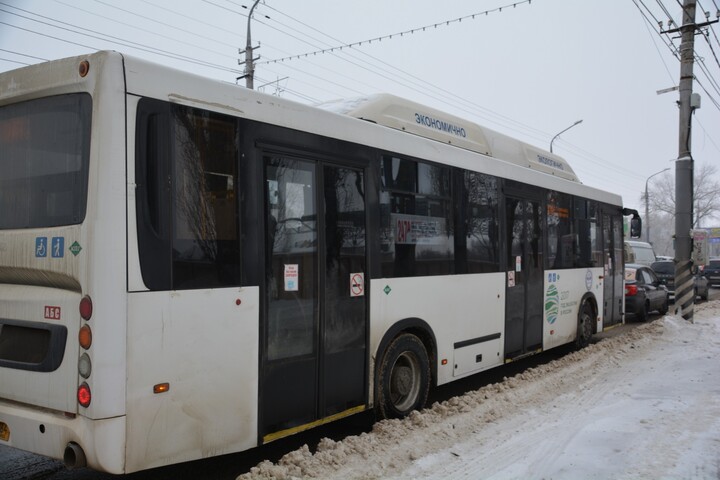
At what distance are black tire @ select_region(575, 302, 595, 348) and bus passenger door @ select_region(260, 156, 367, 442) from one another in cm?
659

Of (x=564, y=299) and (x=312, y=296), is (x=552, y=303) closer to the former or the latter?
(x=564, y=299)

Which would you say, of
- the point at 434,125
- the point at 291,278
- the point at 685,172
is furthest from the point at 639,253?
the point at 291,278

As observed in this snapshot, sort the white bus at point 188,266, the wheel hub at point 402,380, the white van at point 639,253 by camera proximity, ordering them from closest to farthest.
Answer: the white bus at point 188,266 → the wheel hub at point 402,380 → the white van at point 639,253

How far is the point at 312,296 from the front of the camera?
4.90m

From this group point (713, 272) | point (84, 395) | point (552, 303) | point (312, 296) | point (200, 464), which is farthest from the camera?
point (713, 272)

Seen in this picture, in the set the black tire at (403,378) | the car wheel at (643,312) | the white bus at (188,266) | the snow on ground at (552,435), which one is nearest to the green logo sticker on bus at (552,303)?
the snow on ground at (552,435)

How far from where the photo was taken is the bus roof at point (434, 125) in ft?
21.5

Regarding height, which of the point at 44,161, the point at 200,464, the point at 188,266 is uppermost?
the point at 44,161

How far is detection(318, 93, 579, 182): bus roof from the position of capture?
6.56 metres

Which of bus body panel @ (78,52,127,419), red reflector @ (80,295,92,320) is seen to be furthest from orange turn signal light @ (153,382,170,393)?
red reflector @ (80,295,92,320)

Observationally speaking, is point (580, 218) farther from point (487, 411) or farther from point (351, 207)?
point (351, 207)

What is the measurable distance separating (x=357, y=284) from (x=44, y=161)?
280 centimetres

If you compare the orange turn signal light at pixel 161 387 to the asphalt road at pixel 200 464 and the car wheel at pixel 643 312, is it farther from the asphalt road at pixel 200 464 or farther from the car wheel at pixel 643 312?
the car wheel at pixel 643 312

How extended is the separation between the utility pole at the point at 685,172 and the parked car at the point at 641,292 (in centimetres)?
162
